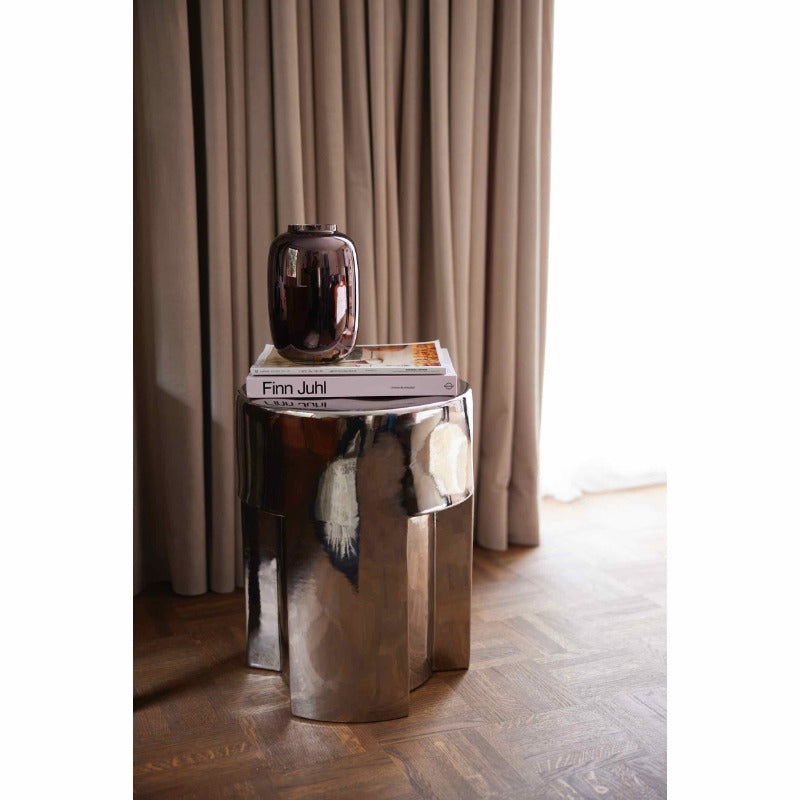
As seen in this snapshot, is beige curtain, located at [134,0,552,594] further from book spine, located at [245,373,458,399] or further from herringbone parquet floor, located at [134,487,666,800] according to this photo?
book spine, located at [245,373,458,399]

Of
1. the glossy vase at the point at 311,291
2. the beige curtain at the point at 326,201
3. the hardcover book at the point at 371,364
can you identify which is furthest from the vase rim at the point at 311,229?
the beige curtain at the point at 326,201

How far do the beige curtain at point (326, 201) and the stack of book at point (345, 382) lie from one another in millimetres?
549

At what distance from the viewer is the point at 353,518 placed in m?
1.47

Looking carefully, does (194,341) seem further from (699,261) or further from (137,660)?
(699,261)

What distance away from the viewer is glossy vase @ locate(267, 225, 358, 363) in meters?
1.54

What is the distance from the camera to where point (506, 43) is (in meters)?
2.19

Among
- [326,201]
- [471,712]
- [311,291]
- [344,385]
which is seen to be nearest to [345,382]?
[344,385]

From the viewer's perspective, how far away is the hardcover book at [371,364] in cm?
151

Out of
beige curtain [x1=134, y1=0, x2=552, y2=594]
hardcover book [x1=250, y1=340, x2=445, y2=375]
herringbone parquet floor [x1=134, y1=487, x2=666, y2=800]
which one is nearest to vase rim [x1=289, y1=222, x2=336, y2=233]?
hardcover book [x1=250, y1=340, x2=445, y2=375]

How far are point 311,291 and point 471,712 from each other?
30.7 inches

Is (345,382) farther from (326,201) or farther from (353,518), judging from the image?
(326,201)

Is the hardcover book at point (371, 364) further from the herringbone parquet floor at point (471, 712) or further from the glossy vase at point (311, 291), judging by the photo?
the herringbone parquet floor at point (471, 712)

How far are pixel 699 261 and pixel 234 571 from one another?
1713 millimetres

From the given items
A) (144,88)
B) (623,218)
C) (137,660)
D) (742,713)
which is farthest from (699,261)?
(623,218)
